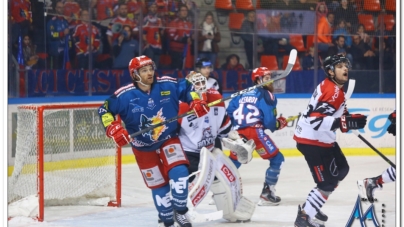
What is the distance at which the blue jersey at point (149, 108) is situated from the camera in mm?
4387

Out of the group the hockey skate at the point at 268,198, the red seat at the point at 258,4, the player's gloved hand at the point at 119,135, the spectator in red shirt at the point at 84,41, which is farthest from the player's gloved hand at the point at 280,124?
the red seat at the point at 258,4

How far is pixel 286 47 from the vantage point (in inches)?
332

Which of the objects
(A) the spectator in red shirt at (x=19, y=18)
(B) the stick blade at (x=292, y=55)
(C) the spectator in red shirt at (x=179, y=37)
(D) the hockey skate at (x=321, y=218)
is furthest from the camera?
(C) the spectator in red shirt at (x=179, y=37)

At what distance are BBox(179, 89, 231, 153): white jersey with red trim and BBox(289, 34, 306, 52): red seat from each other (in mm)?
3495

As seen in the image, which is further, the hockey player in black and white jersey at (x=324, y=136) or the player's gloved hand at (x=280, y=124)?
the player's gloved hand at (x=280, y=124)

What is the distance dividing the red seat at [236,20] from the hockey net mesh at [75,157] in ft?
9.62

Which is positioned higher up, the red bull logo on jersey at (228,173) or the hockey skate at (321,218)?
the red bull logo on jersey at (228,173)

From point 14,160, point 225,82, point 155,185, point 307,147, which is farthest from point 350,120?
point 225,82

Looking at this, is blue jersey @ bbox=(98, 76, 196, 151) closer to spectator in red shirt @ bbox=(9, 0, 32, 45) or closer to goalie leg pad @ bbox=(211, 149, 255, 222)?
goalie leg pad @ bbox=(211, 149, 255, 222)

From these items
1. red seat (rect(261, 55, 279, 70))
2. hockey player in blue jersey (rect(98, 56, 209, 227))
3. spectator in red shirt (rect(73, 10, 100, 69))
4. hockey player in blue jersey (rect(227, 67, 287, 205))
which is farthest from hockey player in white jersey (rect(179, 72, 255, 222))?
red seat (rect(261, 55, 279, 70))

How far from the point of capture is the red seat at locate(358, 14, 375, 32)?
831 centimetres

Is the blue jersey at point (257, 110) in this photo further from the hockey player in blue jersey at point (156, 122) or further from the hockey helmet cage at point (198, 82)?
the hockey player in blue jersey at point (156, 122)

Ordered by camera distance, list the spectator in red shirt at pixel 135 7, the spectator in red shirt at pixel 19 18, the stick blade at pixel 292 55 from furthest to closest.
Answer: the spectator in red shirt at pixel 135 7 → the spectator in red shirt at pixel 19 18 → the stick blade at pixel 292 55
